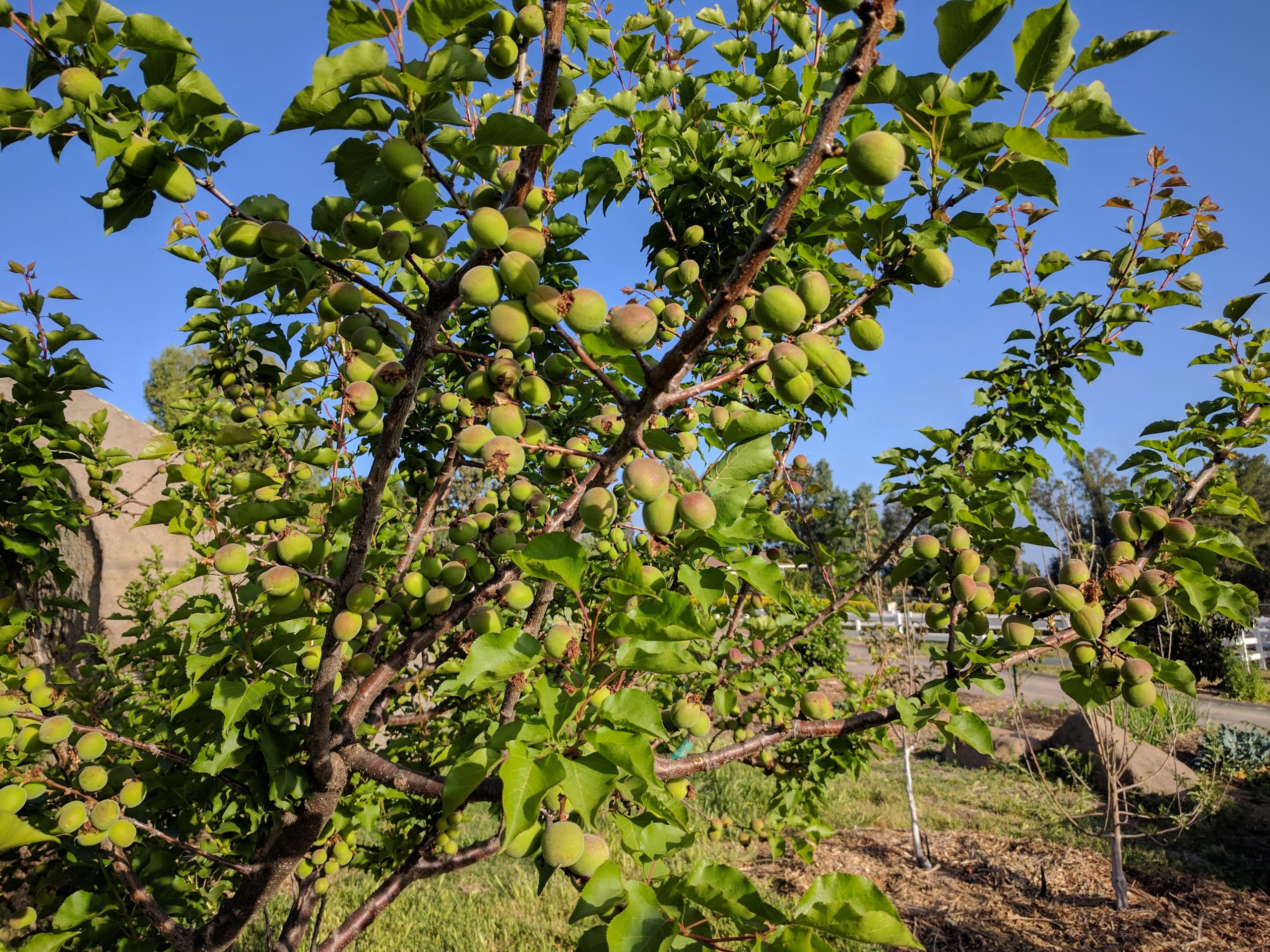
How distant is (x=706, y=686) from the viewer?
2434 mm

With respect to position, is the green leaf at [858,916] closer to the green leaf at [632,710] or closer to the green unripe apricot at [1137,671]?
the green leaf at [632,710]

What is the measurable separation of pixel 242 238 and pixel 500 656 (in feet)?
2.95

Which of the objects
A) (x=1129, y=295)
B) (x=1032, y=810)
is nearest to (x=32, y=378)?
(x=1129, y=295)

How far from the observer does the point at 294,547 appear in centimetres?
148

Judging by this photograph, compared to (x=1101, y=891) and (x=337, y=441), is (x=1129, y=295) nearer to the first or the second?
(x=337, y=441)

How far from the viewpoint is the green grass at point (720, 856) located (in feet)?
15.7

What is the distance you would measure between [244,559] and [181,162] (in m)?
0.98

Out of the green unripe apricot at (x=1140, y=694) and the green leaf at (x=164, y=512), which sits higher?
the green leaf at (x=164, y=512)

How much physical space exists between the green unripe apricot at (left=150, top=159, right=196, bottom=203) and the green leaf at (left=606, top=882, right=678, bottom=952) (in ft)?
4.52

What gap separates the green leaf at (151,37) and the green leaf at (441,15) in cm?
40

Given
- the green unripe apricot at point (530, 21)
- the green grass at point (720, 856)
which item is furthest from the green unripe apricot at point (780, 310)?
the green grass at point (720, 856)

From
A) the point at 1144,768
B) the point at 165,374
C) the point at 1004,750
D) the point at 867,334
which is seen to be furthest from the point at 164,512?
the point at 165,374

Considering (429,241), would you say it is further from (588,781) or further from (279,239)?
(588,781)

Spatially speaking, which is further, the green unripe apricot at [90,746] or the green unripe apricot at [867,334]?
the green unripe apricot at [90,746]
